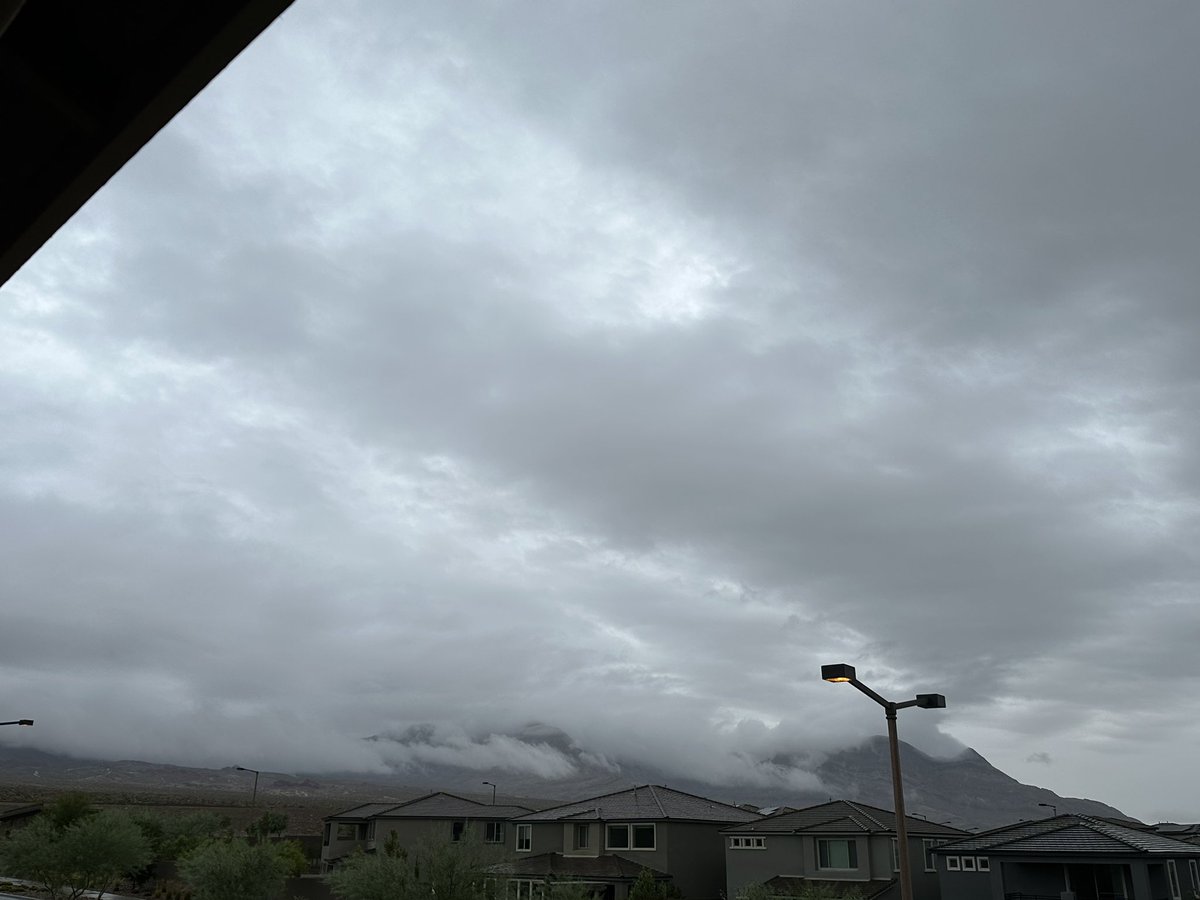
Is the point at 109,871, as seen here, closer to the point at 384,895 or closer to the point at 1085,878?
the point at 384,895

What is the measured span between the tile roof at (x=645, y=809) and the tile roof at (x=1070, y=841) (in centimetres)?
1808

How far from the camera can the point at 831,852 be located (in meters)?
51.1

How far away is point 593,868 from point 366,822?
29805 millimetres

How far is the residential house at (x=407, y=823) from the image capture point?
74438mm

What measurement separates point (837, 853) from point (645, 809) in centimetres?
1413

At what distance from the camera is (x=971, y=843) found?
4672 cm

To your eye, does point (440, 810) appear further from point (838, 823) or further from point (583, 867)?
point (838, 823)

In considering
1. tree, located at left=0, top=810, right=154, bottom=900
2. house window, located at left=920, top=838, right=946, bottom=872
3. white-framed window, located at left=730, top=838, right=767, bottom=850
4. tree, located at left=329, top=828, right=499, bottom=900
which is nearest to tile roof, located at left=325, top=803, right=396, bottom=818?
tree, located at left=0, top=810, right=154, bottom=900

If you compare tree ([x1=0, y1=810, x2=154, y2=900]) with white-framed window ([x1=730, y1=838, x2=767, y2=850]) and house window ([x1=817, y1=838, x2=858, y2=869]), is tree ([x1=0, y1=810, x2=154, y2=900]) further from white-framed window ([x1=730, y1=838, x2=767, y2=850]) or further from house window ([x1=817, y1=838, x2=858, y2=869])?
house window ([x1=817, y1=838, x2=858, y2=869])

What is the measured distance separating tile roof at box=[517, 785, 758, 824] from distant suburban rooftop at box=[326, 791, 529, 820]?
7986mm

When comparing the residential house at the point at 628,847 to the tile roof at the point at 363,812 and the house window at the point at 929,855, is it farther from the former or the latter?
the tile roof at the point at 363,812

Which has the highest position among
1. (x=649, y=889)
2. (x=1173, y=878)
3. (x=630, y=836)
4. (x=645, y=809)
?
(x=645, y=809)

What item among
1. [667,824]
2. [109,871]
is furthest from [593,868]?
[109,871]

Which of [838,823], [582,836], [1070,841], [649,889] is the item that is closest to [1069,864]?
[1070,841]
